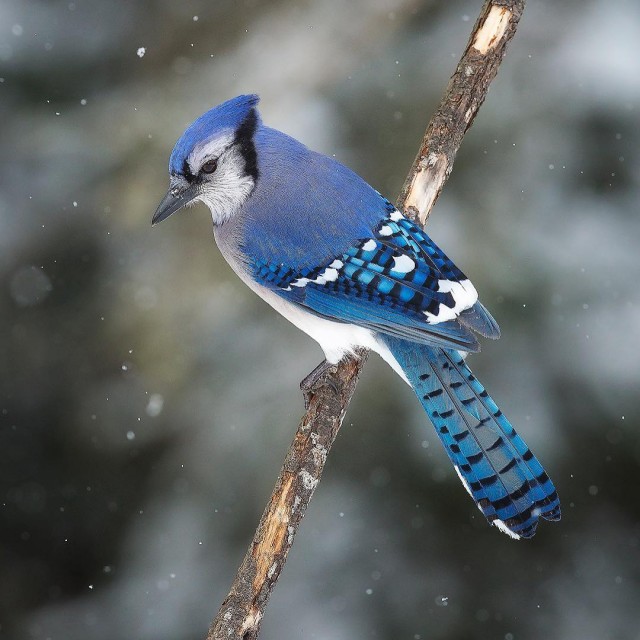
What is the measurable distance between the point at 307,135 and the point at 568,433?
4.90ft

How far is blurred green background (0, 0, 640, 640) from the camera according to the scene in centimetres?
348

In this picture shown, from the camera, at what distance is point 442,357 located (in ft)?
8.56

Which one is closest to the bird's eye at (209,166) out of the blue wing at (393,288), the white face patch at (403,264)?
the blue wing at (393,288)

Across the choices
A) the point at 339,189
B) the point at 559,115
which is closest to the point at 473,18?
the point at 559,115

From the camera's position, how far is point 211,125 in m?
2.67

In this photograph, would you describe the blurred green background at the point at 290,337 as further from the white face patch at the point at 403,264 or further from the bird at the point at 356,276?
the white face patch at the point at 403,264

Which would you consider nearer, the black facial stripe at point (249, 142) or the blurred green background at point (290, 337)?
the black facial stripe at point (249, 142)

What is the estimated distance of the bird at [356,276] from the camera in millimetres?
2492

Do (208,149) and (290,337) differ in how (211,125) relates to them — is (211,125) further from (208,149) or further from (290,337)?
(290,337)

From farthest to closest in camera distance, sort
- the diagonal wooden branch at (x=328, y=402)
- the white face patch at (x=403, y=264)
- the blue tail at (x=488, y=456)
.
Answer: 1. the white face patch at (x=403, y=264)
2. the blue tail at (x=488, y=456)
3. the diagonal wooden branch at (x=328, y=402)

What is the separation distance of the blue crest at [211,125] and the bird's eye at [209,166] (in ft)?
0.20

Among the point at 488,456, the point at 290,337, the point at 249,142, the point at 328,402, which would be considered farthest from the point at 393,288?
the point at 290,337

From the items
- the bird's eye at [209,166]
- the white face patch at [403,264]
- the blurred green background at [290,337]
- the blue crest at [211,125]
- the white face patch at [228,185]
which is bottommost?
the blurred green background at [290,337]

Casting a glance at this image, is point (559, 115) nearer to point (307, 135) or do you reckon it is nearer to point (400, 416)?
point (307, 135)
